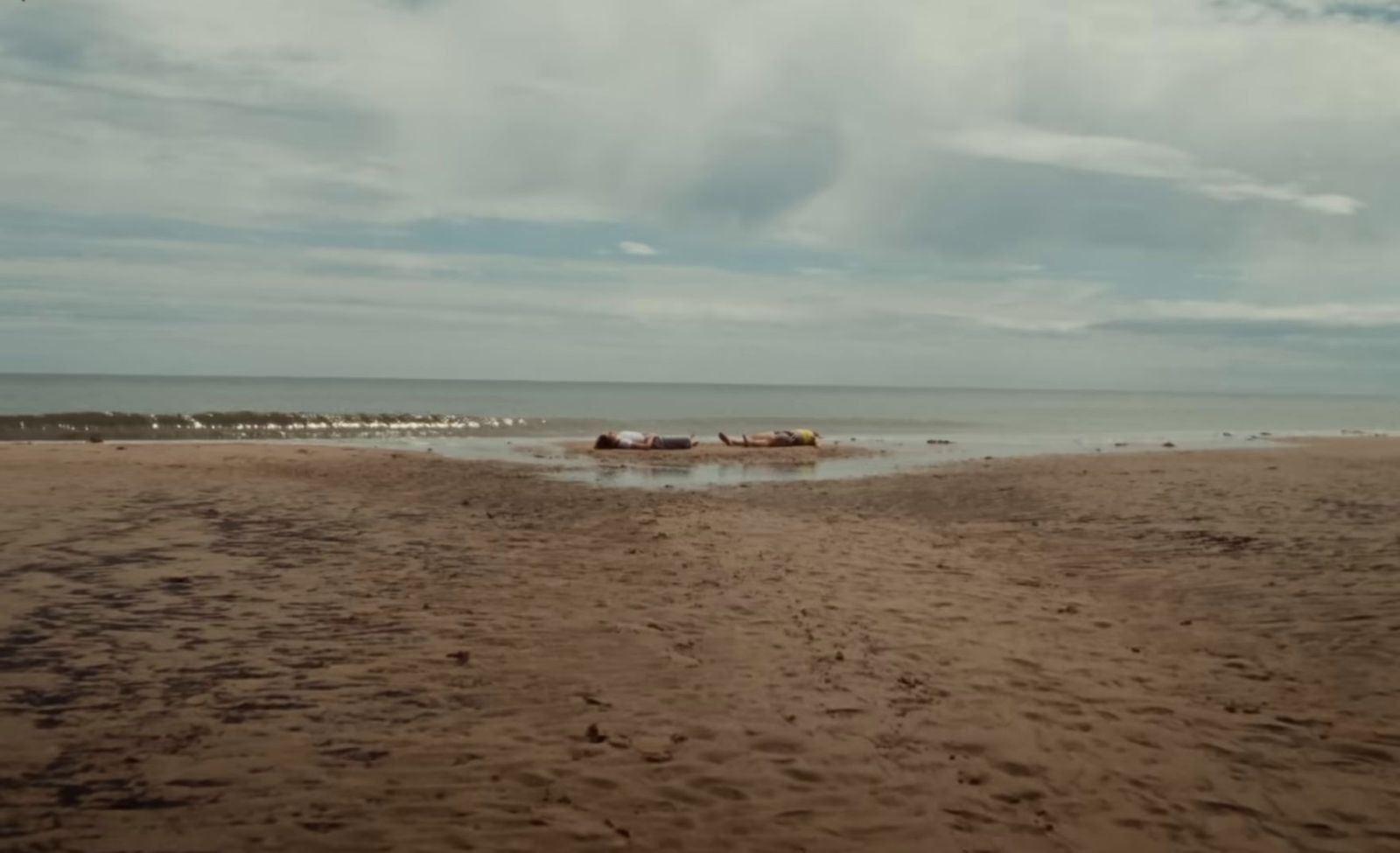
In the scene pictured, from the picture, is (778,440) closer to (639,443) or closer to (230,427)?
(639,443)

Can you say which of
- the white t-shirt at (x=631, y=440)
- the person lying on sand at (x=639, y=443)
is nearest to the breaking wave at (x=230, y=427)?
the person lying on sand at (x=639, y=443)

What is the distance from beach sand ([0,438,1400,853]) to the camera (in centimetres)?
542

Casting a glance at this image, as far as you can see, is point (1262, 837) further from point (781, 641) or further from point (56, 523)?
point (56, 523)

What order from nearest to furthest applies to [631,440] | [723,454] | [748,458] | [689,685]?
[689,685] < [748,458] < [723,454] < [631,440]

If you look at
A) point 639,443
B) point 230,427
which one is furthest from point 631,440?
point 230,427

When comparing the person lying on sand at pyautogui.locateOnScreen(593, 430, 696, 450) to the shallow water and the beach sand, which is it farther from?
the beach sand

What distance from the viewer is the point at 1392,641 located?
8930mm

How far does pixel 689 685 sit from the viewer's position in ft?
25.4

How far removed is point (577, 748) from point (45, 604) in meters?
6.16

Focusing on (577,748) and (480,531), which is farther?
(480,531)

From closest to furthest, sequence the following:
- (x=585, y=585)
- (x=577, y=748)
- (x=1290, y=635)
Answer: (x=577, y=748) < (x=1290, y=635) < (x=585, y=585)

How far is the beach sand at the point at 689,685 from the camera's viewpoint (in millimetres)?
5422

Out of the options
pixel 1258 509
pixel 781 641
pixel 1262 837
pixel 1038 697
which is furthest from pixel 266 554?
pixel 1258 509

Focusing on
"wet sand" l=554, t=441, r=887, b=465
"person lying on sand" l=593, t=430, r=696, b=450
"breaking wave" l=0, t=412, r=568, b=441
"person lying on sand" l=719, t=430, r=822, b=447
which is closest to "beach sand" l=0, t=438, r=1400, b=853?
"wet sand" l=554, t=441, r=887, b=465
